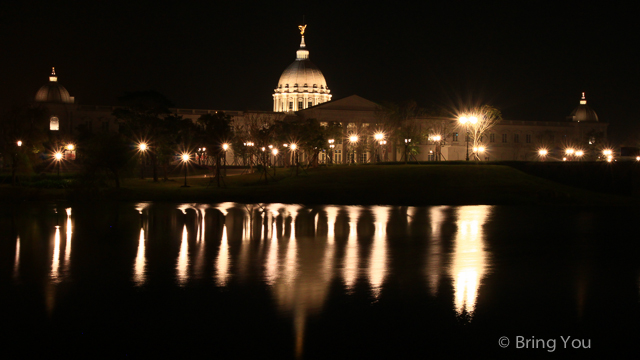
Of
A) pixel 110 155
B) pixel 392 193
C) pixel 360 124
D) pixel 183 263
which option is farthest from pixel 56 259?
pixel 360 124

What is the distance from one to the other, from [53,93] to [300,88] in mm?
47688

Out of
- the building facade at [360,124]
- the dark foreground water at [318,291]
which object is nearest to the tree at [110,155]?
the dark foreground water at [318,291]

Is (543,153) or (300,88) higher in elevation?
(300,88)

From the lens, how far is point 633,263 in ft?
44.8

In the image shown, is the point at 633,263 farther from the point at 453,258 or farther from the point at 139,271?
the point at 139,271

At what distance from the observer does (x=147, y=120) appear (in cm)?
→ 5322

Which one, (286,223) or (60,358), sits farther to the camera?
(286,223)

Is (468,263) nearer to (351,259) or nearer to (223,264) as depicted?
(351,259)

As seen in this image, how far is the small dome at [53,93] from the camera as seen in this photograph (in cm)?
10488

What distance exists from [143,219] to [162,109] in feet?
110

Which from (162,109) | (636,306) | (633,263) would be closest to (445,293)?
(636,306)

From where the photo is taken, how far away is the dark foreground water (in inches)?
328

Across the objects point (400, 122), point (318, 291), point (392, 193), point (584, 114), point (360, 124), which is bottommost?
point (318, 291)

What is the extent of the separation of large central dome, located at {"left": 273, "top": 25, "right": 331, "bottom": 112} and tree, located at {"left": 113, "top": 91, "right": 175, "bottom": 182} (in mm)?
74129
